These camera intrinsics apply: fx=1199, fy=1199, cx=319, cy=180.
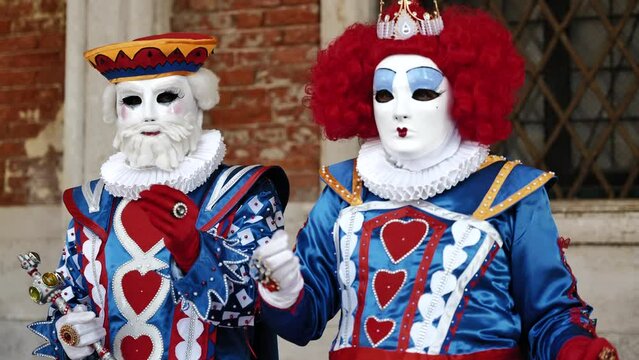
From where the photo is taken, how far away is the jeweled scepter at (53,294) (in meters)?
3.24

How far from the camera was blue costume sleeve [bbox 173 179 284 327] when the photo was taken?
307cm

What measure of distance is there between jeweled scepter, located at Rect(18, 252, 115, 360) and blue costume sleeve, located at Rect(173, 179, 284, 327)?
355 millimetres

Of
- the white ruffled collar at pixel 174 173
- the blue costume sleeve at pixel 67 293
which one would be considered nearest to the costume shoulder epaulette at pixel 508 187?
the white ruffled collar at pixel 174 173

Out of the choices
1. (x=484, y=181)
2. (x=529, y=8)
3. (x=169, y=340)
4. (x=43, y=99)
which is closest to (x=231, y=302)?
(x=169, y=340)

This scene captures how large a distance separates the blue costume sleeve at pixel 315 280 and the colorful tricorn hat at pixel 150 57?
0.66 metres

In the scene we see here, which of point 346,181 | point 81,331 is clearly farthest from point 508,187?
point 81,331

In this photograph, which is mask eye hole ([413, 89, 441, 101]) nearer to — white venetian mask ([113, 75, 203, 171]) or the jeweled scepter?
white venetian mask ([113, 75, 203, 171])

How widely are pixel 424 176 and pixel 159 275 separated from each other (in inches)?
34.3

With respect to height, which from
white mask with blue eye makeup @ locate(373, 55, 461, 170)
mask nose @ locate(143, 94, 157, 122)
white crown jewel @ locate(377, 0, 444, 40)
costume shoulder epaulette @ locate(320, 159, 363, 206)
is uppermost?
white crown jewel @ locate(377, 0, 444, 40)

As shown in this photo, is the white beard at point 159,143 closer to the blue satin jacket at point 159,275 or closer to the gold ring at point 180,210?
the blue satin jacket at point 159,275

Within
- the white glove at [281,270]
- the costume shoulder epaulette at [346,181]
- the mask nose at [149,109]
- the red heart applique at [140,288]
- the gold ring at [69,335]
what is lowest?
the gold ring at [69,335]

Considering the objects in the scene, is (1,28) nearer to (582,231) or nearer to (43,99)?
(43,99)

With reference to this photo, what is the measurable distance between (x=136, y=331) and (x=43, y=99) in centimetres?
233

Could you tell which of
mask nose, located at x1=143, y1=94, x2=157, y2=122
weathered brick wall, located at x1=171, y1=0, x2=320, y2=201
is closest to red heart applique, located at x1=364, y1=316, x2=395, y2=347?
mask nose, located at x1=143, y1=94, x2=157, y2=122
